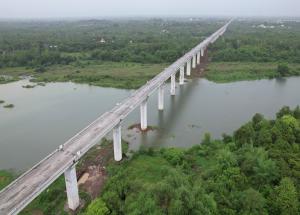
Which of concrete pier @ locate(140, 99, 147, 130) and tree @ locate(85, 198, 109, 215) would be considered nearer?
tree @ locate(85, 198, 109, 215)

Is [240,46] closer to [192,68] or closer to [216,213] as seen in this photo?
[192,68]

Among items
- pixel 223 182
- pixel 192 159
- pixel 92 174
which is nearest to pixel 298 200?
pixel 223 182

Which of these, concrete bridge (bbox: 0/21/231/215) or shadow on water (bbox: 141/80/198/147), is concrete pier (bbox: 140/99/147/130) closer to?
shadow on water (bbox: 141/80/198/147)

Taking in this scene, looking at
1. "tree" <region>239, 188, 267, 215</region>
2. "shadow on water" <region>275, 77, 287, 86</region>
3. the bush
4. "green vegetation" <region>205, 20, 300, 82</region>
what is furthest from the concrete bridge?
the bush

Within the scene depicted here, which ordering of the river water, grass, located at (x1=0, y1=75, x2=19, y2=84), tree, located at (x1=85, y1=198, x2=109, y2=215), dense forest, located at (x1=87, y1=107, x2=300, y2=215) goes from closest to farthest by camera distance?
dense forest, located at (x1=87, y1=107, x2=300, y2=215), tree, located at (x1=85, y1=198, x2=109, y2=215), the river water, grass, located at (x1=0, y1=75, x2=19, y2=84)

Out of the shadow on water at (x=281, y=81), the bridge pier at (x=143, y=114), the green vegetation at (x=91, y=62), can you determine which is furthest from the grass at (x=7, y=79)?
the shadow on water at (x=281, y=81)

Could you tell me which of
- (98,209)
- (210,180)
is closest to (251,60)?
(210,180)

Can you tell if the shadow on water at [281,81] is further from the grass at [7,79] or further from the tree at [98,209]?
the grass at [7,79]

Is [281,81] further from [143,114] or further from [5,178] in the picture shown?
[5,178]
